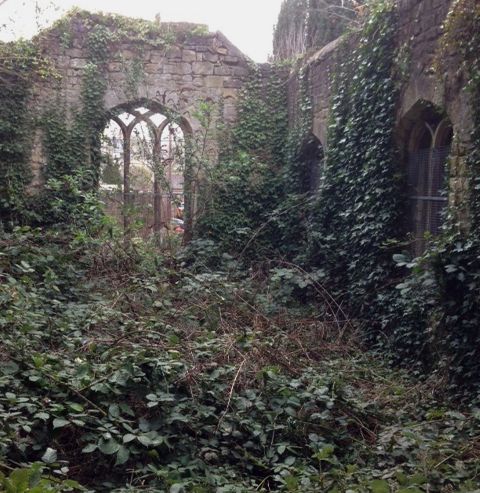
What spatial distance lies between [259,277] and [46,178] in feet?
13.3

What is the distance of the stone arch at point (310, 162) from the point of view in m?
9.28

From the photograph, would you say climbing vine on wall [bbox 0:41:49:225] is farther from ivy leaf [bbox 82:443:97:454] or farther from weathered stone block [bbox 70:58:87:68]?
ivy leaf [bbox 82:443:97:454]

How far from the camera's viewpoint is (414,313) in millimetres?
5527

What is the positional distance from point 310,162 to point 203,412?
6.34 metres

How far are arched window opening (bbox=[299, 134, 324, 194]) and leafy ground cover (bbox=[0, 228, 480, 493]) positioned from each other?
13.0 ft

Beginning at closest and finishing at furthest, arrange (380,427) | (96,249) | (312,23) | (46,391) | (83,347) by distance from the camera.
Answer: (46,391) < (380,427) < (83,347) < (96,249) < (312,23)

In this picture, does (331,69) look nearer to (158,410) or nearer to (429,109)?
(429,109)

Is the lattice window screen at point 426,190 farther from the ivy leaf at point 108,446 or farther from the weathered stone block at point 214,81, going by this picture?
the weathered stone block at point 214,81

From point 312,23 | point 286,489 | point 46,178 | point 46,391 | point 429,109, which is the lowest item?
point 286,489

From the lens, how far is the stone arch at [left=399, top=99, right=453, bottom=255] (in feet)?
19.3

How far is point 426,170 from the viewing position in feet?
20.3

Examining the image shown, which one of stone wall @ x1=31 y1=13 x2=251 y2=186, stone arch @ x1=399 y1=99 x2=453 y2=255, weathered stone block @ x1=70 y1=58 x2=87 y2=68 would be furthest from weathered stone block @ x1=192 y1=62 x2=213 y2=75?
stone arch @ x1=399 y1=99 x2=453 y2=255

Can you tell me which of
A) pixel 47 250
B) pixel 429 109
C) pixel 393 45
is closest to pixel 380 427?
pixel 429 109

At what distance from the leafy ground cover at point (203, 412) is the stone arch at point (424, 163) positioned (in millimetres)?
1489
